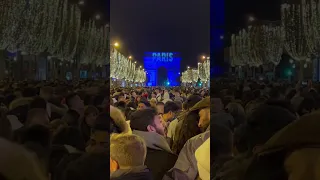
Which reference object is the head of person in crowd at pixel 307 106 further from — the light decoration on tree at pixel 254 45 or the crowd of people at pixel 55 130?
the crowd of people at pixel 55 130

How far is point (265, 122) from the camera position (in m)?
1.71

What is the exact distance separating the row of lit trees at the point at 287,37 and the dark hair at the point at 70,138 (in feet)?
2.37

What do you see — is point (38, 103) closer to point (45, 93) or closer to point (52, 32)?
point (45, 93)

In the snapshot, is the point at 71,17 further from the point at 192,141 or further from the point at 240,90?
the point at 192,141

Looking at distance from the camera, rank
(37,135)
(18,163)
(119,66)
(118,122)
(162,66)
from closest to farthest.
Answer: (18,163) < (37,135) < (118,122) < (119,66) < (162,66)

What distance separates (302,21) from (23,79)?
1.18 m

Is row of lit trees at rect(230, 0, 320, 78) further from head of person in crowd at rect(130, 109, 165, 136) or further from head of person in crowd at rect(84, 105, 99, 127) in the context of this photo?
head of person in crowd at rect(130, 109, 165, 136)

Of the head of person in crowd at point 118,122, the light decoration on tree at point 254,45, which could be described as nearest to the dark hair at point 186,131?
the head of person in crowd at point 118,122

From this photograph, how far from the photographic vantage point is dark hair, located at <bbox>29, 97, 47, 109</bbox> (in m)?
1.76

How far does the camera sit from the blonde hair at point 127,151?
9.91ft

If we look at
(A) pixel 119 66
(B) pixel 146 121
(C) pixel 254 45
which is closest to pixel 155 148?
(B) pixel 146 121

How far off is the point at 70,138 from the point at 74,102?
162mm

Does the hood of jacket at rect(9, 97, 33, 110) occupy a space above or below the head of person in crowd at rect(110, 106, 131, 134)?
above

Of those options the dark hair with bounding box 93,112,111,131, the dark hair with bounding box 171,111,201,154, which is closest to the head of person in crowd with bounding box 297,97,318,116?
the dark hair with bounding box 93,112,111,131
